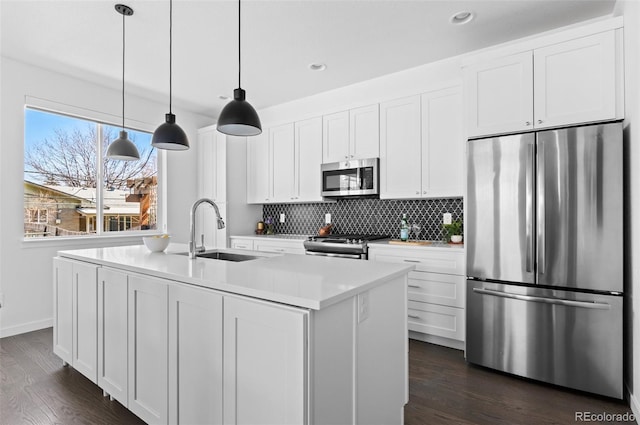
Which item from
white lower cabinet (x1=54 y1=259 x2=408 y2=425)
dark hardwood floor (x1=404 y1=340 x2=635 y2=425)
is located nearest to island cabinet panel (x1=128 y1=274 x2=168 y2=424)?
white lower cabinet (x1=54 y1=259 x2=408 y2=425)

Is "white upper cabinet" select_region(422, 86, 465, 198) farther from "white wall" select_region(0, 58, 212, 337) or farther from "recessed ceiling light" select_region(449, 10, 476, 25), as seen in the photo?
"white wall" select_region(0, 58, 212, 337)

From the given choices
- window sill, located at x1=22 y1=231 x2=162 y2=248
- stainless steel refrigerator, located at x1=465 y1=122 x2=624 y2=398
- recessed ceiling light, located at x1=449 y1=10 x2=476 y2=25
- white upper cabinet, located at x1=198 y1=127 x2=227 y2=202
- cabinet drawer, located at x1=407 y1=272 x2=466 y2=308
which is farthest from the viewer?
white upper cabinet, located at x1=198 y1=127 x2=227 y2=202

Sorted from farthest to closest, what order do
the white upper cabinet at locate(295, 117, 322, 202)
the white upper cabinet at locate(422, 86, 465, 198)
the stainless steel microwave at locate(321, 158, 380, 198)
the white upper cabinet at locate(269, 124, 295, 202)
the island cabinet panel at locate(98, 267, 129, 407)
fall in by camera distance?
the white upper cabinet at locate(269, 124, 295, 202)
the white upper cabinet at locate(295, 117, 322, 202)
the stainless steel microwave at locate(321, 158, 380, 198)
the white upper cabinet at locate(422, 86, 465, 198)
the island cabinet panel at locate(98, 267, 129, 407)

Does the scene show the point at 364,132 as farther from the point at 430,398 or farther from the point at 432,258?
the point at 430,398

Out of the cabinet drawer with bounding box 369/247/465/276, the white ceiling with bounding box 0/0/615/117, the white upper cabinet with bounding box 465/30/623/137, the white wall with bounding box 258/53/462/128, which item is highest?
the white ceiling with bounding box 0/0/615/117

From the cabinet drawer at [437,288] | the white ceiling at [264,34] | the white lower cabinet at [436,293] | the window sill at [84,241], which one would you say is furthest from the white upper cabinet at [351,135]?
the window sill at [84,241]

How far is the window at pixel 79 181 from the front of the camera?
3666mm

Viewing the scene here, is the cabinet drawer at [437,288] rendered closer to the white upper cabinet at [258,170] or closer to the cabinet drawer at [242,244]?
the cabinet drawer at [242,244]

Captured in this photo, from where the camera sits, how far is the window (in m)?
3.67

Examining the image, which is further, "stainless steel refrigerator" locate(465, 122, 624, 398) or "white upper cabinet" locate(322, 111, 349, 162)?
"white upper cabinet" locate(322, 111, 349, 162)

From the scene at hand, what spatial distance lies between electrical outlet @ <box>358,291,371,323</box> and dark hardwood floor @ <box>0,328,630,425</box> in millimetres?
947

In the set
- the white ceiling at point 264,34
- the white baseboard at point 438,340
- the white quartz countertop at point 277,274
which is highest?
the white ceiling at point 264,34

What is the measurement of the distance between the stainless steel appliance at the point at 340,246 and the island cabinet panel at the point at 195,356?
2139 millimetres

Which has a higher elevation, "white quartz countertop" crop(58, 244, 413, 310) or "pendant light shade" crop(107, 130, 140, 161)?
"pendant light shade" crop(107, 130, 140, 161)
